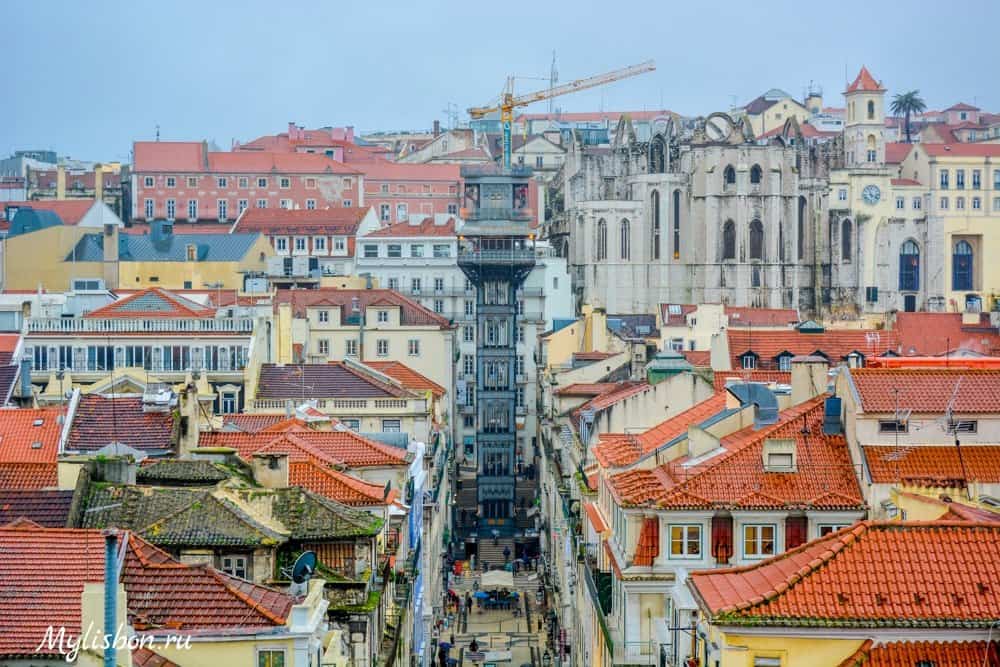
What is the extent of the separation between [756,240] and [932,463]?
155098mm

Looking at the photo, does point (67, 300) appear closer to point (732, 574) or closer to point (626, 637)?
point (626, 637)

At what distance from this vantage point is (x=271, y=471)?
4772 centimetres

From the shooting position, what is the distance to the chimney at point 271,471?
1871 inches

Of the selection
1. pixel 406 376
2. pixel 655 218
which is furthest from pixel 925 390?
pixel 655 218

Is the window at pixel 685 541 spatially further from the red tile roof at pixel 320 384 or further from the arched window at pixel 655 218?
the arched window at pixel 655 218

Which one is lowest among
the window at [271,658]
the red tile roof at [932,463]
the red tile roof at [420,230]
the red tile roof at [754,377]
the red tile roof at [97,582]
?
the window at [271,658]

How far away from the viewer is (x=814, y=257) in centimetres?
19988

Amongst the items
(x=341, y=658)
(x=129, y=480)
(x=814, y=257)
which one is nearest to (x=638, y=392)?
(x=129, y=480)

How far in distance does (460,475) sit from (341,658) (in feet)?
325

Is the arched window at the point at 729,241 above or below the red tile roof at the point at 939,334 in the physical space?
above

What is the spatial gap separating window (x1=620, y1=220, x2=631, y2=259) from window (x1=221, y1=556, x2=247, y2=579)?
157385 millimetres

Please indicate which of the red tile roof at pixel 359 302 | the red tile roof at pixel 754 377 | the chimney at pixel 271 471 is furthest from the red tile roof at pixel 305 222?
the chimney at pixel 271 471

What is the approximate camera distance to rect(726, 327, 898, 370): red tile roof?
258ft

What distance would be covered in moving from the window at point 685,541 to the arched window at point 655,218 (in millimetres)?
155178
